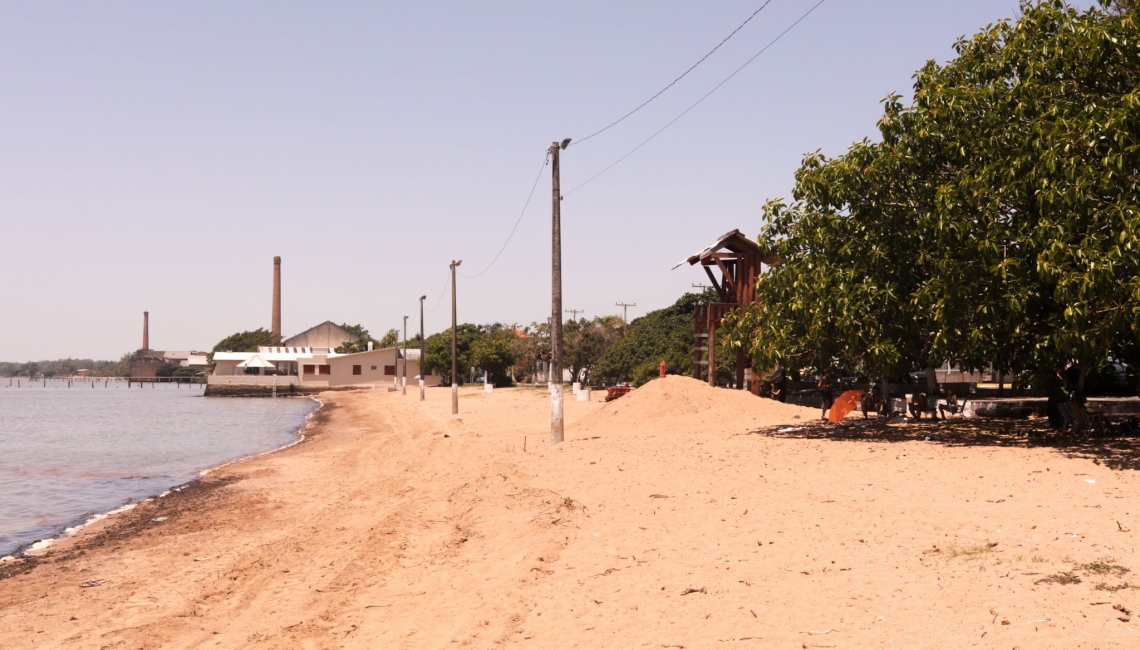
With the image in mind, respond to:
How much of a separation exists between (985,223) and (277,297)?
117 meters

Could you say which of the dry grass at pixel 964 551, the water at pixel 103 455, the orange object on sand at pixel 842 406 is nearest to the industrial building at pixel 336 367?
the water at pixel 103 455

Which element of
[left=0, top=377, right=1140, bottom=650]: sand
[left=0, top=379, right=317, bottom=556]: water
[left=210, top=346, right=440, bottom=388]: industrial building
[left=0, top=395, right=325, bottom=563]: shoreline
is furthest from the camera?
[left=210, top=346, right=440, bottom=388]: industrial building

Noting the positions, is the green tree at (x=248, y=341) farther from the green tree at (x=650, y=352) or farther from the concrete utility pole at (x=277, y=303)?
the green tree at (x=650, y=352)

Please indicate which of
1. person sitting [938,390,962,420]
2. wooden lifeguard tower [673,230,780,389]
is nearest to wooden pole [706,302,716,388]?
wooden lifeguard tower [673,230,780,389]

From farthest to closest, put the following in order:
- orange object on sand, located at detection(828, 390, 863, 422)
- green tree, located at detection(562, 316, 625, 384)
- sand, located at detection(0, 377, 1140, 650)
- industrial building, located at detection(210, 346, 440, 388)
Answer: industrial building, located at detection(210, 346, 440, 388) < green tree, located at detection(562, 316, 625, 384) < orange object on sand, located at detection(828, 390, 863, 422) < sand, located at detection(0, 377, 1140, 650)

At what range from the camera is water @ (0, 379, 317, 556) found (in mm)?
17984

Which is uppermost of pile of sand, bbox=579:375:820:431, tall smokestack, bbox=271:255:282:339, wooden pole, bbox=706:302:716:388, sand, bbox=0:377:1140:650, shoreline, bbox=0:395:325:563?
tall smokestack, bbox=271:255:282:339

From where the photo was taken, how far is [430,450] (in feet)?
75.0

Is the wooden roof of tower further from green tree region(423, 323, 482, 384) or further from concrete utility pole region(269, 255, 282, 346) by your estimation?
concrete utility pole region(269, 255, 282, 346)

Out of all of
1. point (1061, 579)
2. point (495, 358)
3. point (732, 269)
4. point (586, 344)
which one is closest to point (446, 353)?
point (495, 358)

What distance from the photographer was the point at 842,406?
74.6 ft

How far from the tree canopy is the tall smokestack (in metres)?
109

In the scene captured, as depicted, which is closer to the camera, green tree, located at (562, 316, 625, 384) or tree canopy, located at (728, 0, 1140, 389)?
tree canopy, located at (728, 0, 1140, 389)

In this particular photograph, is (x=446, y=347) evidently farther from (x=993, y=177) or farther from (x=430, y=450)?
(x=993, y=177)
